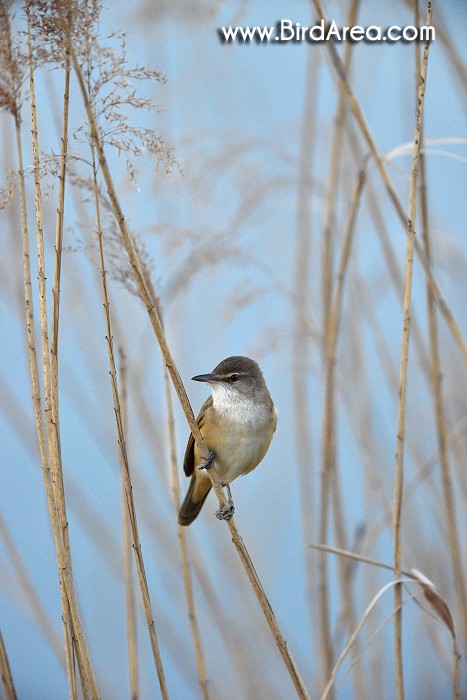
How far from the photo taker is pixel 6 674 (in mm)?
1440

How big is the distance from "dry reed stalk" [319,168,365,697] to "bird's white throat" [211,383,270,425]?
226 mm

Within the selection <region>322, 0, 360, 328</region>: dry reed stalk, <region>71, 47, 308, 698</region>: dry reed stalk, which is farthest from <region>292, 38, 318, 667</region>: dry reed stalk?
<region>71, 47, 308, 698</region>: dry reed stalk

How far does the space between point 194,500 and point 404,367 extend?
934 millimetres

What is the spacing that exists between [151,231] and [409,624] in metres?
2.33

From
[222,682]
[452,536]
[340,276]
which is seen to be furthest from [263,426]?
[222,682]

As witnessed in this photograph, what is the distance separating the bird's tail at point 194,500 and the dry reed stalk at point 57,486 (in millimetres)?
819

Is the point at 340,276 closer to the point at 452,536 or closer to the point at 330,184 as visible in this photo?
the point at 330,184

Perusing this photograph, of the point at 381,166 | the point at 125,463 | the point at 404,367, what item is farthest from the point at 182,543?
the point at 381,166

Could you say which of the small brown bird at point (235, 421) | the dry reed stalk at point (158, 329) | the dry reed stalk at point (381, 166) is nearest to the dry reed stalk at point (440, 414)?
the dry reed stalk at point (381, 166)

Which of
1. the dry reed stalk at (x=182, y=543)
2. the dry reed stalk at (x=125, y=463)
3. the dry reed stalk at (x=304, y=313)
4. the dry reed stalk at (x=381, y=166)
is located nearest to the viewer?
the dry reed stalk at (x=125, y=463)

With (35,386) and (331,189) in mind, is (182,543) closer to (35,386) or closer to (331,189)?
(35,386)

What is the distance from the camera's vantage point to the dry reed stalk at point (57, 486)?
50.8 inches

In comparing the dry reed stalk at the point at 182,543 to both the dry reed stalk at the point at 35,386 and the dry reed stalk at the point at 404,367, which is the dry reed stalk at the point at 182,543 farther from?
the dry reed stalk at the point at 404,367

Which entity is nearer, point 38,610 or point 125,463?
point 125,463
